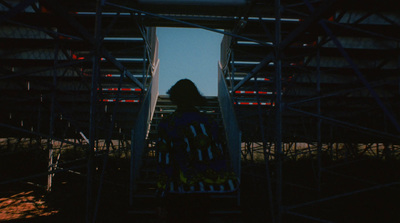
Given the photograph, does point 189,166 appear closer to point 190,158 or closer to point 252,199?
point 190,158

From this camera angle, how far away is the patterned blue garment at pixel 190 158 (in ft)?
6.24

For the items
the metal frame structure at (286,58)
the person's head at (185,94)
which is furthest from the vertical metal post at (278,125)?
the person's head at (185,94)

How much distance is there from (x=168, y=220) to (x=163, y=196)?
219mm

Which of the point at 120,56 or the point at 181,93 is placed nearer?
the point at 181,93

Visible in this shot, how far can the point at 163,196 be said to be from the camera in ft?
6.55

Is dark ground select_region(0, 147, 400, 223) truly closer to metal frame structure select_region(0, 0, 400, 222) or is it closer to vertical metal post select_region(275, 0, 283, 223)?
metal frame structure select_region(0, 0, 400, 222)

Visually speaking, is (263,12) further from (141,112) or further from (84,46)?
(84,46)

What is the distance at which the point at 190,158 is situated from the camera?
191cm

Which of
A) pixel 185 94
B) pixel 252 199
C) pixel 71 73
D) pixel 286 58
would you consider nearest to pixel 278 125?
pixel 185 94

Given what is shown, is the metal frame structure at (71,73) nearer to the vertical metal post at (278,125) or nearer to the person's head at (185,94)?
the person's head at (185,94)

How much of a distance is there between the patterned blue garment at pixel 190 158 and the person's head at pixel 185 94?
6.1 inches

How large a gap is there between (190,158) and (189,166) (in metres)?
0.08

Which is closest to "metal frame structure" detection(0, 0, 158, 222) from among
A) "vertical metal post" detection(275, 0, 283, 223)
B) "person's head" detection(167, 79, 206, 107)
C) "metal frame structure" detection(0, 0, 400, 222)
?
"metal frame structure" detection(0, 0, 400, 222)

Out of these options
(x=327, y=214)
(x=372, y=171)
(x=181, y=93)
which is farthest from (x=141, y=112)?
(x=372, y=171)
